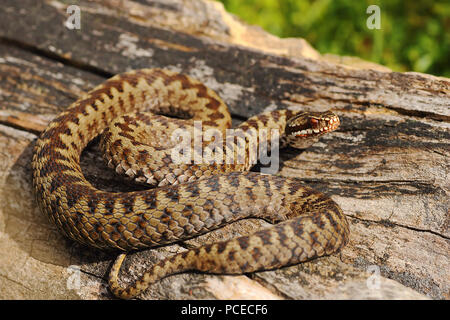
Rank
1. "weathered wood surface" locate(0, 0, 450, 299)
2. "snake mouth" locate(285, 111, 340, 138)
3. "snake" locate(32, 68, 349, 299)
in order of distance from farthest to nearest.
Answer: "snake mouth" locate(285, 111, 340, 138) → "weathered wood surface" locate(0, 0, 450, 299) → "snake" locate(32, 68, 349, 299)

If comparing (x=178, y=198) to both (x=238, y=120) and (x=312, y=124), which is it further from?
(x=238, y=120)

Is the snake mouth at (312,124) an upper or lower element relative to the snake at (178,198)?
upper

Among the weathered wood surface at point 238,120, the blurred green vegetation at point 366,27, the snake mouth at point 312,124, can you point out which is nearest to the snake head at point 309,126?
the snake mouth at point 312,124

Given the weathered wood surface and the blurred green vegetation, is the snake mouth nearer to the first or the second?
the weathered wood surface

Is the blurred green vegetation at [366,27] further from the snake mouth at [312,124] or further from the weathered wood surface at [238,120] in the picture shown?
the snake mouth at [312,124]

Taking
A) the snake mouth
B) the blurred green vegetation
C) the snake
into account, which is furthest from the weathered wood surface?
the blurred green vegetation

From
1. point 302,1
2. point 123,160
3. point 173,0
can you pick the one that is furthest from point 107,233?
point 302,1

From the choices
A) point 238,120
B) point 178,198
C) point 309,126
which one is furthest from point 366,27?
point 178,198

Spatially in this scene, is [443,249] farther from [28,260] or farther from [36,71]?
[36,71]
